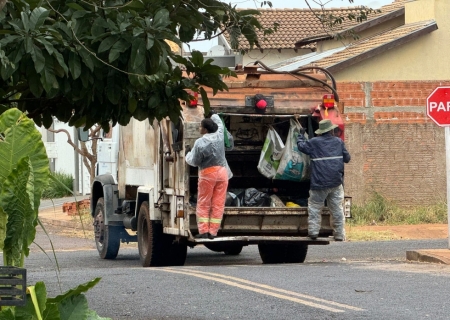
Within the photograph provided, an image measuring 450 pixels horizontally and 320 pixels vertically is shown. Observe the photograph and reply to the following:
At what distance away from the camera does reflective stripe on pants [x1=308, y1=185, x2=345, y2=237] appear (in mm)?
12617

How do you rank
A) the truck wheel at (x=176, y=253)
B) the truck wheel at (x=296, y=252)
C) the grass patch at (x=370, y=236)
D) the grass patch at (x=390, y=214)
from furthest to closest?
1. the grass patch at (x=390, y=214)
2. the grass patch at (x=370, y=236)
3. the truck wheel at (x=296, y=252)
4. the truck wheel at (x=176, y=253)

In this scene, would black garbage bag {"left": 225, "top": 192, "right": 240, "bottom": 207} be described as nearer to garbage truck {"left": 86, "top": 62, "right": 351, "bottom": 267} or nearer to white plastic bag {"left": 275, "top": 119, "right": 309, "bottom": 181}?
garbage truck {"left": 86, "top": 62, "right": 351, "bottom": 267}

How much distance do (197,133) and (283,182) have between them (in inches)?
95.3

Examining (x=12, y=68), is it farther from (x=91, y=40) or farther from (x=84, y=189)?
(x=84, y=189)

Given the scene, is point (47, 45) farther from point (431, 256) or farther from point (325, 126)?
point (431, 256)

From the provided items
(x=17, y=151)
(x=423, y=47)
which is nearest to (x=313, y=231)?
(x=17, y=151)

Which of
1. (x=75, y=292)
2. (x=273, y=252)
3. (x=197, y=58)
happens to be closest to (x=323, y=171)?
(x=273, y=252)

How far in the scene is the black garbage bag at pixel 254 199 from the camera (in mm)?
13539

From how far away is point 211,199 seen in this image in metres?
12.2

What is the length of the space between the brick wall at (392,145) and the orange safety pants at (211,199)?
9.02 metres

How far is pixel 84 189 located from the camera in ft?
107

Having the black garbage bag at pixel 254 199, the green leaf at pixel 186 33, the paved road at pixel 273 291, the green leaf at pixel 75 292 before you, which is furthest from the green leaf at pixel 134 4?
the black garbage bag at pixel 254 199

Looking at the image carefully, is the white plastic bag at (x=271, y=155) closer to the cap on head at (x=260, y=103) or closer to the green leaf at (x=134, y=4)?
the cap on head at (x=260, y=103)

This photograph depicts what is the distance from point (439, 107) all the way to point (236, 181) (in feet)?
10.5
